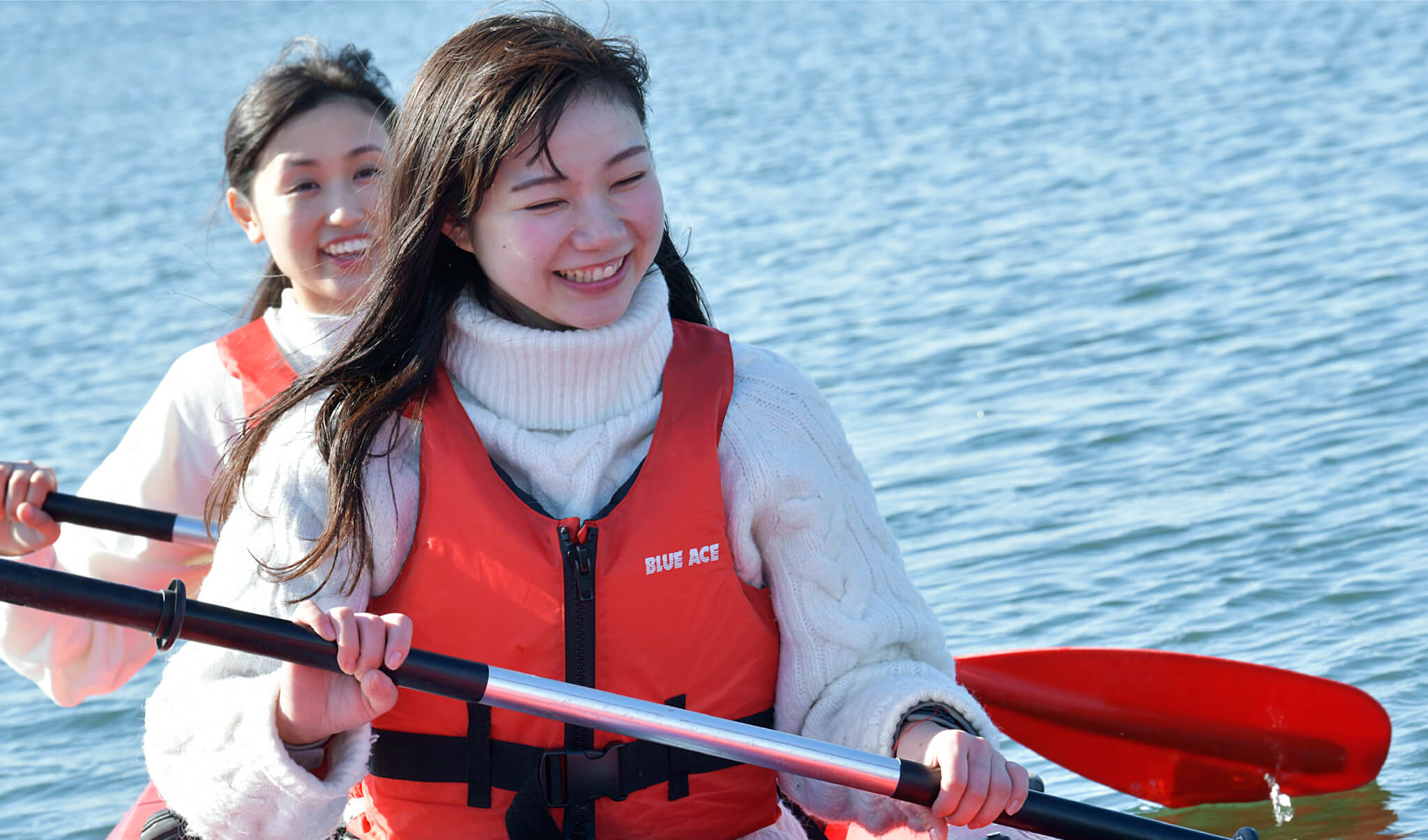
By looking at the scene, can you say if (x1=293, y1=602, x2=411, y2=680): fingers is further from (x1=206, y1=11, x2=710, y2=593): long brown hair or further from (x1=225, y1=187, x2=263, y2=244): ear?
(x1=225, y1=187, x2=263, y2=244): ear

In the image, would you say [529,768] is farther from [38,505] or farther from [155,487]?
[155,487]

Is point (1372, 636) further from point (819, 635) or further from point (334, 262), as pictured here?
point (334, 262)

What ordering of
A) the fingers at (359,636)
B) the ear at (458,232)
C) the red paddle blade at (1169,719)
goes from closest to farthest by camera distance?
the fingers at (359,636) → the ear at (458,232) → the red paddle blade at (1169,719)

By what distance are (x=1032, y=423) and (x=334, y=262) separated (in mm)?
2931

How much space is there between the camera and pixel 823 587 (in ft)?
7.13

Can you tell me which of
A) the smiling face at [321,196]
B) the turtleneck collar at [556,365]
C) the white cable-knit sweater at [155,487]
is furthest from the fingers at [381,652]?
the smiling face at [321,196]

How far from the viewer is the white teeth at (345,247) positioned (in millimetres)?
3172

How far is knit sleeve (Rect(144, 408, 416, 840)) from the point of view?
193 centimetres

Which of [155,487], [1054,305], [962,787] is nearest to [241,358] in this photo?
[155,487]

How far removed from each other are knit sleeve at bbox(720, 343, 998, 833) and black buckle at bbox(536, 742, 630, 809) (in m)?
0.26

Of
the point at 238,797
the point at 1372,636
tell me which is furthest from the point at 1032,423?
the point at 238,797

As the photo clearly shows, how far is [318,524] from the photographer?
209 centimetres

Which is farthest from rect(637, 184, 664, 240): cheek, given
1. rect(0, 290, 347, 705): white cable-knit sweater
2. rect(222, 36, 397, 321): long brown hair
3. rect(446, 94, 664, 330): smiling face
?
rect(222, 36, 397, 321): long brown hair

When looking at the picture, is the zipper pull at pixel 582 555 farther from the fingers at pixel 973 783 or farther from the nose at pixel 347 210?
the nose at pixel 347 210
